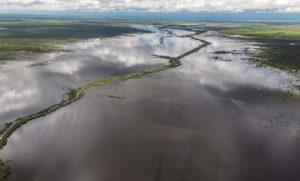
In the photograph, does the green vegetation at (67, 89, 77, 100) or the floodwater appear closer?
the floodwater

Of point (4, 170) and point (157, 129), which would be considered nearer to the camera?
point (4, 170)

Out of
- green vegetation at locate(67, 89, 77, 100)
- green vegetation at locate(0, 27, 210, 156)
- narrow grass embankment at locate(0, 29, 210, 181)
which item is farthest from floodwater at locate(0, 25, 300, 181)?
green vegetation at locate(67, 89, 77, 100)

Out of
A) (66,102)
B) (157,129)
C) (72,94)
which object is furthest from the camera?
(72,94)

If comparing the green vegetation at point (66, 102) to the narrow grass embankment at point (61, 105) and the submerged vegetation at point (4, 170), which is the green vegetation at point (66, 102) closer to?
the narrow grass embankment at point (61, 105)

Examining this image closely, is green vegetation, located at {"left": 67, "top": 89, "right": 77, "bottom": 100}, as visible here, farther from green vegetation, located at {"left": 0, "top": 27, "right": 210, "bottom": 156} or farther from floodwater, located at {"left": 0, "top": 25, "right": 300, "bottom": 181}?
floodwater, located at {"left": 0, "top": 25, "right": 300, "bottom": 181}

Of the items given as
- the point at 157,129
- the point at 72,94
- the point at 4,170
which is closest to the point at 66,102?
the point at 72,94

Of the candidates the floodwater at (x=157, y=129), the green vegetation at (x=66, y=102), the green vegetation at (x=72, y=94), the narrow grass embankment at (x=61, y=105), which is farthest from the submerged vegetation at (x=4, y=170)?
the green vegetation at (x=72, y=94)

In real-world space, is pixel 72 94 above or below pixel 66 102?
above

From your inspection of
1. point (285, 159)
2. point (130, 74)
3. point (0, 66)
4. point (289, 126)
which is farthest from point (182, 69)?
point (0, 66)

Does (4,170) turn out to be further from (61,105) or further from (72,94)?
(72,94)
